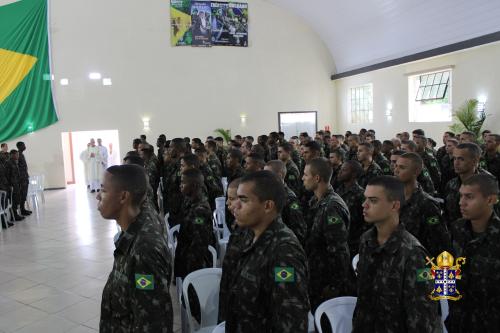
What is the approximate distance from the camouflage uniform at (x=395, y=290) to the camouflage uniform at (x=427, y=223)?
3.61 feet

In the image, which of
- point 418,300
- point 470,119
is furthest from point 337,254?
point 470,119

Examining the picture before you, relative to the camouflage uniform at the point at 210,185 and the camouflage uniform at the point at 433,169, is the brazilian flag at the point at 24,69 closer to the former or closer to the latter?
the camouflage uniform at the point at 210,185

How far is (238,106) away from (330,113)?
419 cm

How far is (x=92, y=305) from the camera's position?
4.75 metres

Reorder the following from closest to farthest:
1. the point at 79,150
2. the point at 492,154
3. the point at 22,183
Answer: the point at 492,154
the point at 22,183
the point at 79,150

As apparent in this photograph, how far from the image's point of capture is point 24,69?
1409 cm

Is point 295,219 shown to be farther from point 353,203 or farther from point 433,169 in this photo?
point 433,169

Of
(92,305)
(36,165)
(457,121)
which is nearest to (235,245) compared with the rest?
(92,305)

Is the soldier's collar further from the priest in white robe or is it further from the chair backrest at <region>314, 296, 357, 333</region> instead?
the priest in white robe

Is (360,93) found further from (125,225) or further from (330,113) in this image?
(125,225)

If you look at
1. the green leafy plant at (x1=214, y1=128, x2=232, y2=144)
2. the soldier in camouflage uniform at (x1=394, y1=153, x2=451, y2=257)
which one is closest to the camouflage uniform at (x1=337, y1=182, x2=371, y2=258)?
the soldier in camouflage uniform at (x1=394, y1=153, x2=451, y2=257)

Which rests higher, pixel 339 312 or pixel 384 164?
pixel 384 164

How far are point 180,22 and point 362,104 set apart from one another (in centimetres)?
764

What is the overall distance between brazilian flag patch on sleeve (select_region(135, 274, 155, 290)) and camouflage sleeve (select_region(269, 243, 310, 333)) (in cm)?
52
